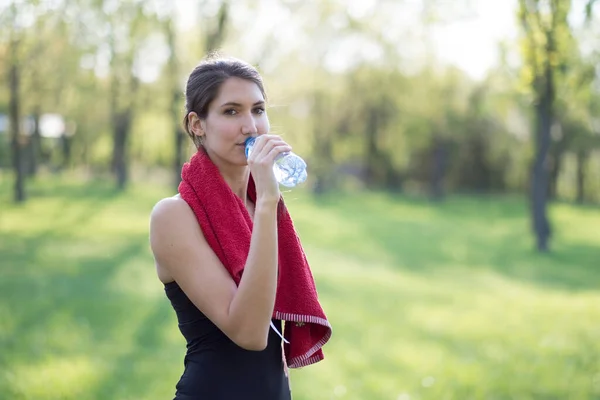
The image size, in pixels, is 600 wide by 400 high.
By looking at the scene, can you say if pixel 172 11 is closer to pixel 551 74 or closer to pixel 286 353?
pixel 551 74

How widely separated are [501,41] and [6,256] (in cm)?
1272

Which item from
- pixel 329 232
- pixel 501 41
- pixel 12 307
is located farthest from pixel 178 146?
pixel 12 307

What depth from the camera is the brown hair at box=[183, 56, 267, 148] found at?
7.58 feet

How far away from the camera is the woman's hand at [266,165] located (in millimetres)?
2062

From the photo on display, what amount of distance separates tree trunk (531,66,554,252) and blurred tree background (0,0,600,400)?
48mm

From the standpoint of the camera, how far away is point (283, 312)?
7.71ft

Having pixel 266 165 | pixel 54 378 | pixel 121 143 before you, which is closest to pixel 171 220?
pixel 266 165

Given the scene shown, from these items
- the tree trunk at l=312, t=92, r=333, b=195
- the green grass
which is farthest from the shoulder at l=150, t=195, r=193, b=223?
the tree trunk at l=312, t=92, r=333, b=195

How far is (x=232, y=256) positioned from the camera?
7.03 feet

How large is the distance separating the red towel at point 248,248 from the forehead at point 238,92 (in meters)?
0.19

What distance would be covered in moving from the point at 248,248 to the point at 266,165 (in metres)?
0.28

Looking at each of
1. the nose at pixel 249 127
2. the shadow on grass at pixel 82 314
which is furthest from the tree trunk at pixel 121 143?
the nose at pixel 249 127

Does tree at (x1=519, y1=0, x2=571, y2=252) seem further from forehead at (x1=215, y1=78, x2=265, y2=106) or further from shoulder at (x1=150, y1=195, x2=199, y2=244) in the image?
shoulder at (x1=150, y1=195, x2=199, y2=244)

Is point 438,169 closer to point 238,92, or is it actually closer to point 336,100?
point 336,100
